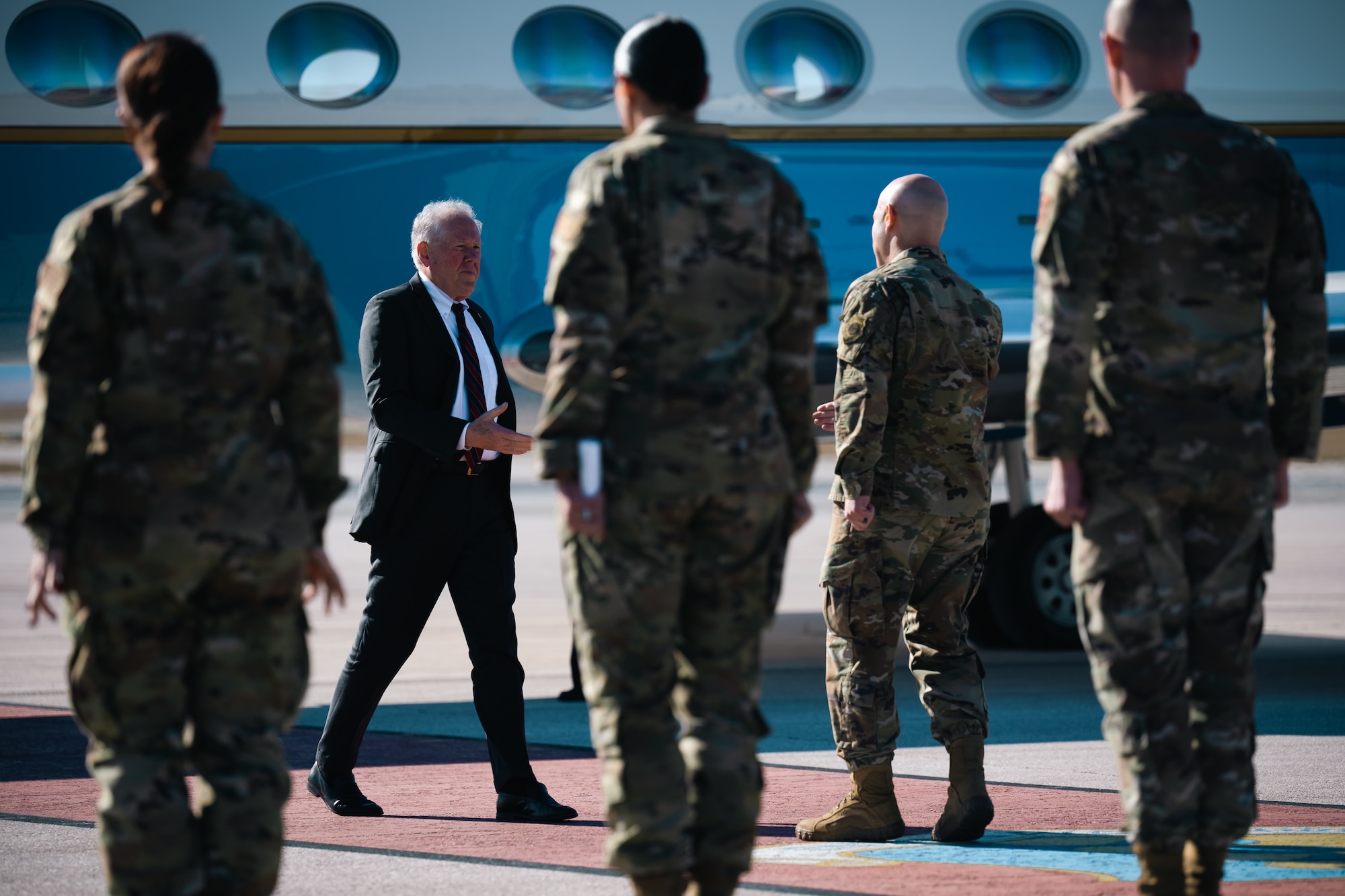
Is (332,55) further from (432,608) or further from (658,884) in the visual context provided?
(658,884)

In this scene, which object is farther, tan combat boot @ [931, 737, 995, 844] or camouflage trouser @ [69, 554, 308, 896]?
tan combat boot @ [931, 737, 995, 844]

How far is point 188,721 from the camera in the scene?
10.2 feet

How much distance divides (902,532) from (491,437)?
1333mm

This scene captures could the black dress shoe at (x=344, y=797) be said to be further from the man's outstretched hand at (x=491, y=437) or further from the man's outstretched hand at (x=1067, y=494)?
the man's outstretched hand at (x=1067, y=494)

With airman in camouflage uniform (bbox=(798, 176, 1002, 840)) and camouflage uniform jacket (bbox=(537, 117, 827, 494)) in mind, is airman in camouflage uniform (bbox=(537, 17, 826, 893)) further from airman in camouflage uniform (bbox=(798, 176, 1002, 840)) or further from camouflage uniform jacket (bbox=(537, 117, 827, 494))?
airman in camouflage uniform (bbox=(798, 176, 1002, 840))

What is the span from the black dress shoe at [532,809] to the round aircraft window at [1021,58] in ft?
16.6

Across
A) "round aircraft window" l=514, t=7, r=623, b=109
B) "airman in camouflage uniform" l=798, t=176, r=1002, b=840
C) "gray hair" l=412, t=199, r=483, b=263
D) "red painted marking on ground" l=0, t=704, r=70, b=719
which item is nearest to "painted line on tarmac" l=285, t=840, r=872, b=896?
"airman in camouflage uniform" l=798, t=176, r=1002, b=840

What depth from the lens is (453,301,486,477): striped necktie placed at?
507cm

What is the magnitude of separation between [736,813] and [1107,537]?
97 centimetres

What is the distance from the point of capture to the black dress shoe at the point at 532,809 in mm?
4840

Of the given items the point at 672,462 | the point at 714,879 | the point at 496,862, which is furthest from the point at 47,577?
the point at 496,862

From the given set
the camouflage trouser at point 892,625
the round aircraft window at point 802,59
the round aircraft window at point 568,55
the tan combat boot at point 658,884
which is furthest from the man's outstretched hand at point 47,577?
the round aircraft window at point 802,59

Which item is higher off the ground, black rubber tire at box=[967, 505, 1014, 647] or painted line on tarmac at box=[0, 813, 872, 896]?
painted line on tarmac at box=[0, 813, 872, 896]

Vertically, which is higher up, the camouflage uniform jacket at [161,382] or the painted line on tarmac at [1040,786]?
the camouflage uniform jacket at [161,382]
